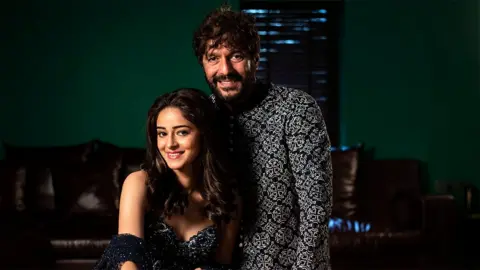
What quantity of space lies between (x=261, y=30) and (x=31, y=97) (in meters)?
2.12

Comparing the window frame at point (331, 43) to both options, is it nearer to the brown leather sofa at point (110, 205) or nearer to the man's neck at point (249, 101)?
the brown leather sofa at point (110, 205)

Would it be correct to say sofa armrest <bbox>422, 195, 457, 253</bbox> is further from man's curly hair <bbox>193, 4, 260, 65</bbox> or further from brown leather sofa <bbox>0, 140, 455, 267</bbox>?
man's curly hair <bbox>193, 4, 260, 65</bbox>

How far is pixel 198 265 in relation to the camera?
2135 millimetres

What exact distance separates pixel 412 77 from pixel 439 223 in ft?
5.24

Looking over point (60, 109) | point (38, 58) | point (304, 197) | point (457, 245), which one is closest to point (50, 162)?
point (60, 109)

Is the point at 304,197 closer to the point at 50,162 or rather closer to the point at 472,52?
the point at 50,162

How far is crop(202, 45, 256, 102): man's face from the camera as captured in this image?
6.54ft

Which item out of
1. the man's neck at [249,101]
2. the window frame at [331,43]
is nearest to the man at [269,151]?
the man's neck at [249,101]

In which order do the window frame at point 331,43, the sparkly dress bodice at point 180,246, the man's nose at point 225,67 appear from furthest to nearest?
1. the window frame at point 331,43
2. the sparkly dress bodice at point 180,246
3. the man's nose at point 225,67

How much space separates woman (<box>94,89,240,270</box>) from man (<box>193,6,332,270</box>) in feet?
0.28

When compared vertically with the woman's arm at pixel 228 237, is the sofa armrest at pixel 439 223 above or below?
below

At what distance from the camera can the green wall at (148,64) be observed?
5.57 metres

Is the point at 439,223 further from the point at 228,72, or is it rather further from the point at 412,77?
the point at 228,72

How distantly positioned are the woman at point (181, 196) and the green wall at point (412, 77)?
11.9 feet
